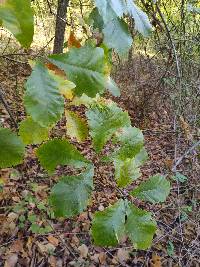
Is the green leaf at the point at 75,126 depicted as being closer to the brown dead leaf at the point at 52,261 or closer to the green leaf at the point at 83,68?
the green leaf at the point at 83,68

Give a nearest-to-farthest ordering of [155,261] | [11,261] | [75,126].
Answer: [75,126]
[11,261]
[155,261]

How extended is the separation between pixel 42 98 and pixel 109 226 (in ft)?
1.08

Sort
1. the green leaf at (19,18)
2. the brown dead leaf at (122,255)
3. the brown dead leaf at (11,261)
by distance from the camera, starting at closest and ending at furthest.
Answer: the green leaf at (19,18) → the brown dead leaf at (11,261) → the brown dead leaf at (122,255)

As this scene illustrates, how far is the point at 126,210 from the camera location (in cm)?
81

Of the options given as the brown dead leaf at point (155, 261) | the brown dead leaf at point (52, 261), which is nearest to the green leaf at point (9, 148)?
the brown dead leaf at point (52, 261)

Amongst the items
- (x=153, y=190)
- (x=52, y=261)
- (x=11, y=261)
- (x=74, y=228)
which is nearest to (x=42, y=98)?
(x=153, y=190)

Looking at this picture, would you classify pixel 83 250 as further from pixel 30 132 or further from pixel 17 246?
pixel 30 132

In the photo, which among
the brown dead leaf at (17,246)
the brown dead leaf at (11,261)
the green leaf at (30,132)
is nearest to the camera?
the green leaf at (30,132)

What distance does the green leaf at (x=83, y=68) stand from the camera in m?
0.65

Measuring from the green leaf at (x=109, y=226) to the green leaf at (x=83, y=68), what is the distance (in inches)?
11.0

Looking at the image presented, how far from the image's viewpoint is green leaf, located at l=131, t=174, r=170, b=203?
2.93ft

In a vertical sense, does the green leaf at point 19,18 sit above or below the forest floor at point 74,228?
above

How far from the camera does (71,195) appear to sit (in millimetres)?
753

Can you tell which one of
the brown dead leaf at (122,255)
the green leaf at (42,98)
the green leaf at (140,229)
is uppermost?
the green leaf at (42,98)
